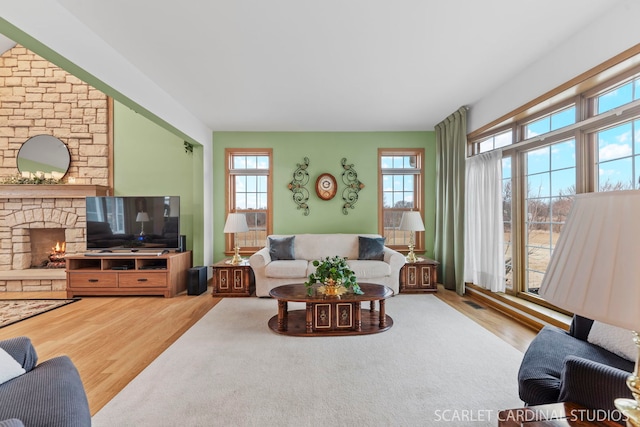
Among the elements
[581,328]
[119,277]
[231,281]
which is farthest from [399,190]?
[119,277]

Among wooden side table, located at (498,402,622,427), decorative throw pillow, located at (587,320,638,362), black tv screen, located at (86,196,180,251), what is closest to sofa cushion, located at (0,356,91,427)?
wooden side table, located at (498,402,622,427)

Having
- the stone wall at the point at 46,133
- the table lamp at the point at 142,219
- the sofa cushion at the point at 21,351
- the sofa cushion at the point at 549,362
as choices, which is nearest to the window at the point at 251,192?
the table lamp at the point at 142,219

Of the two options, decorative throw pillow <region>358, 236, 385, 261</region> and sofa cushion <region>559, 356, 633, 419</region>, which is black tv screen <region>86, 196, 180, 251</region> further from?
sofa cushion <region>559, 356, 633, 419</region>

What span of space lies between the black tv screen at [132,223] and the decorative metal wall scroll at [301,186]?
1878mm

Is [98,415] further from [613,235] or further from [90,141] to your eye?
[90,141]

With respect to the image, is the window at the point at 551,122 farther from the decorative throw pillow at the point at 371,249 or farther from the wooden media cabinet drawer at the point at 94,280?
Answer: the wooden media cabinet drawer at the point at 94,280

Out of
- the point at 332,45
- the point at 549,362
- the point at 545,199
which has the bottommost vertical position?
the point at 549,362

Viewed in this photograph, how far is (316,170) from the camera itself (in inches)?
209

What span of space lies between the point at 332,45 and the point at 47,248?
18.6 ft

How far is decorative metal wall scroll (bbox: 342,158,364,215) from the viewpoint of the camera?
5.32 m

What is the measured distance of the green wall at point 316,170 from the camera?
5312mm

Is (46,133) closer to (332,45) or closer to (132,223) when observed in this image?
(132,223)

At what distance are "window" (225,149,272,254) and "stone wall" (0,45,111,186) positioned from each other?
2063 mm

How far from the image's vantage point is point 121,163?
509 cm
